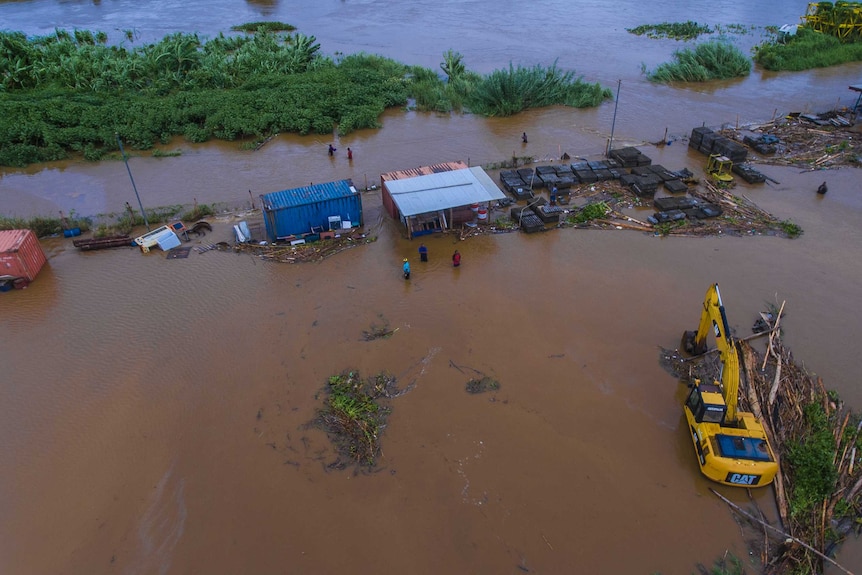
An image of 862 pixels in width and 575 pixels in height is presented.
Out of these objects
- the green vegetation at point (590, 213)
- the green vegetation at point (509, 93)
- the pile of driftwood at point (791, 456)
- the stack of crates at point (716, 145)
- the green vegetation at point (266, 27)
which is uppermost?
the green vegetation at point (266, 27)

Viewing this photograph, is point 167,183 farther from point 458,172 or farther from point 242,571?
point 242,571

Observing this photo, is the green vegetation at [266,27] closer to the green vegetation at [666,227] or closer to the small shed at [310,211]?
the small shed at [310,211]

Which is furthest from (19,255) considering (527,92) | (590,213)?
(527,92)

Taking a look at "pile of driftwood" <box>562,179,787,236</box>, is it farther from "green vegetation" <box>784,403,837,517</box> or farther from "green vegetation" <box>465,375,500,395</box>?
"green vegetation" <box>784,403,837,517</box>

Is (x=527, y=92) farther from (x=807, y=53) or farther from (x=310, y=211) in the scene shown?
(x=807, y=53)

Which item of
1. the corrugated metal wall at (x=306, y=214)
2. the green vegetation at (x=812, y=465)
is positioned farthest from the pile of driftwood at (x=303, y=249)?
the green vegetation at (x=812, y=465)
